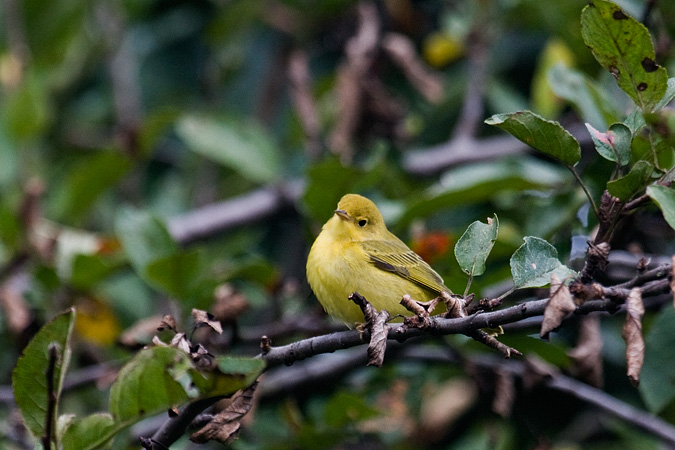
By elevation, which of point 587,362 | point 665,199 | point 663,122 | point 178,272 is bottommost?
point 587,362

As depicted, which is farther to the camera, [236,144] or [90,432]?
[236,144]

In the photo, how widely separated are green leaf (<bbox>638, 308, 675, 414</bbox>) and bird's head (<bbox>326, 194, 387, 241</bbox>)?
109 centimetres

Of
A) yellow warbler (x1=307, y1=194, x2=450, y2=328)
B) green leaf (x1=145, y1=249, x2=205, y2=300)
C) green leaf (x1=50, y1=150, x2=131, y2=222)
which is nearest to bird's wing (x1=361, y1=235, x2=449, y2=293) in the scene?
yellow warbler (x1=307, y1=194, x2=450, y2=328)

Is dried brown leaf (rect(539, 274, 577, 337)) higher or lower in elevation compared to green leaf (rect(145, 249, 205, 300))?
higher

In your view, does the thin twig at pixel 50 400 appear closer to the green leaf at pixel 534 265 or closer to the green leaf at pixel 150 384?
the green leaf at pixel 150 384

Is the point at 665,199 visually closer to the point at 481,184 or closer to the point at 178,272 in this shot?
the point at 481,184

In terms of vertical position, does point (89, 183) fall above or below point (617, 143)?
below

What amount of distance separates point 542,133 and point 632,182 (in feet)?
0.78

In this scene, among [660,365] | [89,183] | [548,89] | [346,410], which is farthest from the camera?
[548,89]

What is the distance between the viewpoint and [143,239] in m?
3.03

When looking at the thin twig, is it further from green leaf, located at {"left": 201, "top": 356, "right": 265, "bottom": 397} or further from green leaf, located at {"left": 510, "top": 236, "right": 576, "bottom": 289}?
green leaf, located at {"left": 510, "top": 236, "right": 576, "bottom": 289}

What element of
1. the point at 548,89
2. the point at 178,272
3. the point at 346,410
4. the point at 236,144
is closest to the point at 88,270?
the point at 178,272

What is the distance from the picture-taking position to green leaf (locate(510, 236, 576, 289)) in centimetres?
161

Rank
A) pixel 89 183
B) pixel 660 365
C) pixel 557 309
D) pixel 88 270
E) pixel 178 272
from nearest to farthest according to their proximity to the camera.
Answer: pixel 557 309 < pixel 660 365 < pixel 178 272 < pixel 88 270 < pixel 89 183
